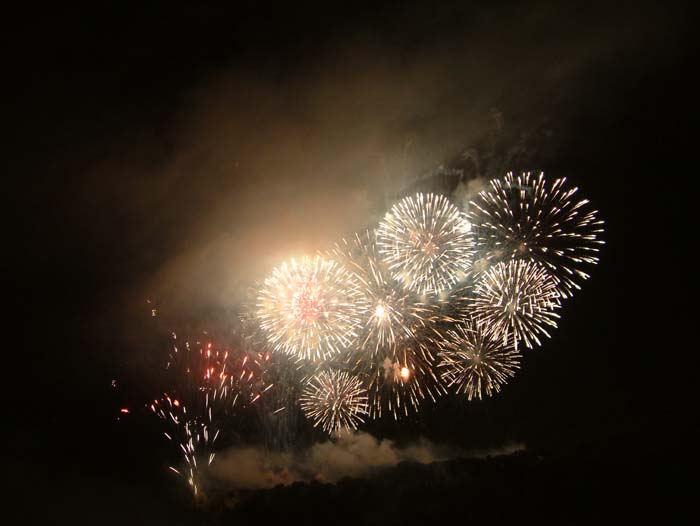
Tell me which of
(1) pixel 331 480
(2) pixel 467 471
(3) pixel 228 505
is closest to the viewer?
(2) pixel 467 471

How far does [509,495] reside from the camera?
685 inches

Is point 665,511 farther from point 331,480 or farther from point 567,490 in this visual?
point 331,480

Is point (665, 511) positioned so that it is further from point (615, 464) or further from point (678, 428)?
point (678, 428)

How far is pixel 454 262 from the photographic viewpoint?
12102mm

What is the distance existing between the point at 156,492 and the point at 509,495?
59.2 feet

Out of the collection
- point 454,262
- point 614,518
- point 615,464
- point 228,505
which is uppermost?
point 454,262

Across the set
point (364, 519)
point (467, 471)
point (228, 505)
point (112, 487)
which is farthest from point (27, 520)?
point (467, 471)

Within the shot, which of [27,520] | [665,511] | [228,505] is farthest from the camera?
[228,505]

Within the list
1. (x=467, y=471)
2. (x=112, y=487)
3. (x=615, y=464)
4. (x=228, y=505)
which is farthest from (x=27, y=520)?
(x=615, y=464)

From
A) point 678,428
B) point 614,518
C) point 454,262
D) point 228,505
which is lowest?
point 228,505

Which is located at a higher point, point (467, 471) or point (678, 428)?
point (678, 428)

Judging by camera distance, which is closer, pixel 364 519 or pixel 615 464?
pixel 615 464

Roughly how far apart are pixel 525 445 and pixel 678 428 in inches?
508

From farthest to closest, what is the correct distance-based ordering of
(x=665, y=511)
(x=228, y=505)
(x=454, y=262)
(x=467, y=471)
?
(x=228, y=505), (x=467, y=471), (x=665, y=511), (x=454, y=262)
